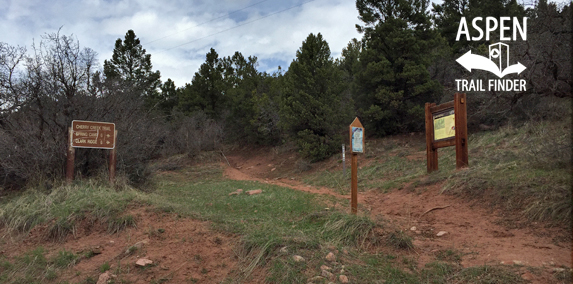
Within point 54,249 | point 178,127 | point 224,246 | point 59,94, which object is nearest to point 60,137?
point 59,94

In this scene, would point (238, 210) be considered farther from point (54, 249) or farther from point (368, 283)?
point (368, 283)

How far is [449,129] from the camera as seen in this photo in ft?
33.6

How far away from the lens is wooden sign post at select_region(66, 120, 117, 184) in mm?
8914

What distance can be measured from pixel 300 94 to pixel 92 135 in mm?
12415

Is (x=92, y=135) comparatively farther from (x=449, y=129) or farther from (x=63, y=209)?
(x=449, y=129)

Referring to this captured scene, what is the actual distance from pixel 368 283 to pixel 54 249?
5.04 m

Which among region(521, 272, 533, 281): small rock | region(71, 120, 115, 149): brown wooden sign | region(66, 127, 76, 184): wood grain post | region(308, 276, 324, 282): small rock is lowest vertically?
region(308, 276, 324, 282): small rock

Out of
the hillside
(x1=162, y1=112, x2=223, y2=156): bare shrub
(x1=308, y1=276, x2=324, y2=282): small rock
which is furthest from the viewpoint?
(x1=162, y1=112, x2=223, y2=156): bare shrub

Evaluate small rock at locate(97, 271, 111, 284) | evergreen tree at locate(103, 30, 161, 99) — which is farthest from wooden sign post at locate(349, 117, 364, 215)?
evergreen tree at locate(103, 30, 161, 99)

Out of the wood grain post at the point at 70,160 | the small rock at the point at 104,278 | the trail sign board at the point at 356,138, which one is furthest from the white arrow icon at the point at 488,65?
the wood grain post at the point at 70,160

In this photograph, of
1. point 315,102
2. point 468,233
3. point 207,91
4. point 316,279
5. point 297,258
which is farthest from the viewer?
point 207,91

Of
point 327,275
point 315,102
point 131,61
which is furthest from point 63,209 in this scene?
point 131,61

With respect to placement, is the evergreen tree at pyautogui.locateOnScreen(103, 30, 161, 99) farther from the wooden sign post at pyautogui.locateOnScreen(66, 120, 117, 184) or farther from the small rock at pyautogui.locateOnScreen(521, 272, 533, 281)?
the small rock at pyautogui.locateOnScreen(521, 272, 533, 281)

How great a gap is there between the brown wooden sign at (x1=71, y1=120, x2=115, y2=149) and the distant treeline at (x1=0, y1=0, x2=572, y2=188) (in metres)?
0.88
